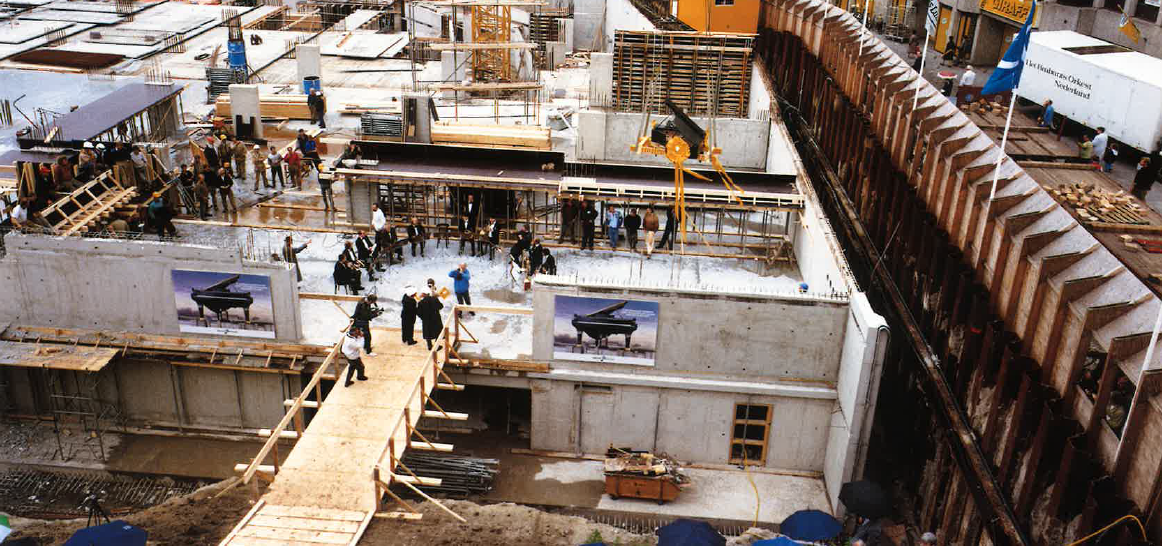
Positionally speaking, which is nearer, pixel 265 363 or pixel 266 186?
pixel 265 363

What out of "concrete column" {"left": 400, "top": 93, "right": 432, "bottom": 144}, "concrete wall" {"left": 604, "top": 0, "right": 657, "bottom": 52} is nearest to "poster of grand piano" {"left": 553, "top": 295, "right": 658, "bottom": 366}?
"concrete column" {"left": 400, "top": 93, "right": 432, "bottom": 144}

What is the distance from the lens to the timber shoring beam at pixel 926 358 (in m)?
20.3

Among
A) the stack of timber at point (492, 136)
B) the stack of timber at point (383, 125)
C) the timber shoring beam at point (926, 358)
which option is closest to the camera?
the timber shoring beam at point (926, 358)

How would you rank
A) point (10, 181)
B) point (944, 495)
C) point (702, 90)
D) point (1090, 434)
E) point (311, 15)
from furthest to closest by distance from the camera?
point (311, 15) → point (702, 90) → point (10, 181) → point (944, 495) → point (1090, 434)

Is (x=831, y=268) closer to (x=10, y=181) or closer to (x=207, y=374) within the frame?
(x=207, y=374)

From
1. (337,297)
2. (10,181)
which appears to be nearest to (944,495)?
(337,297)

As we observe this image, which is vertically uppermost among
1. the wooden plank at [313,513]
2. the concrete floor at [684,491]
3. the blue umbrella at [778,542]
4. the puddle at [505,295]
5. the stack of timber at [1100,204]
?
the stack of timber at [1100,204]

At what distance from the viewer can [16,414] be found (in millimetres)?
28203

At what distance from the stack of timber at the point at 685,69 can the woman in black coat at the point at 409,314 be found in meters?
20.8

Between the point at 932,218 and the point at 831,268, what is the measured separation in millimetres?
3199

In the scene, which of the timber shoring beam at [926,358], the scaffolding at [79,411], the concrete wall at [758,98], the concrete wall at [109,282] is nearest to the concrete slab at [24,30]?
the concrete wall at [109,282]

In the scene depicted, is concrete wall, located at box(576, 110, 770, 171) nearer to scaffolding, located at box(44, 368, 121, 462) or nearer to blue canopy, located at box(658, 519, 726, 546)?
scaffolding, located at box(44, 368, 121, 462)

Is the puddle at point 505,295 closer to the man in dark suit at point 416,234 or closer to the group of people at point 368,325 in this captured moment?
the man in dark suit at point 416,234

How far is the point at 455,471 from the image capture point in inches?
1020
